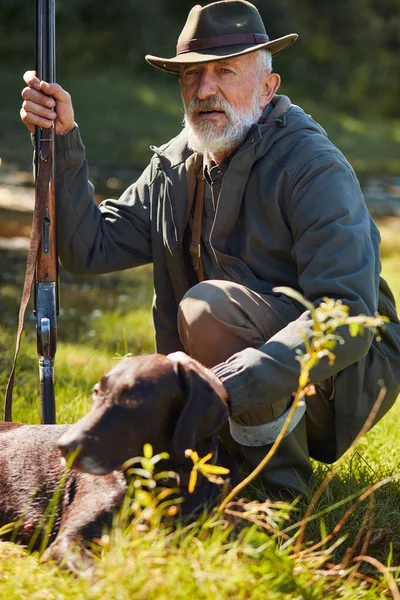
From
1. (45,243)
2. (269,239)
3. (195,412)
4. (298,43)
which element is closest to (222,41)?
(269,239)

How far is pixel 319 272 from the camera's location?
353cm

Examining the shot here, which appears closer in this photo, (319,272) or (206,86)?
(319,272)

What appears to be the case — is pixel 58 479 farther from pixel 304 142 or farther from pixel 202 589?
pixel 304 142

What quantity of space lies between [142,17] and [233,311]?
2984 cm

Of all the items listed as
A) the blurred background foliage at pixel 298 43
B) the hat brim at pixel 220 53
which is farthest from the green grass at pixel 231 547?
the blurred background foliage at pixel 298 43

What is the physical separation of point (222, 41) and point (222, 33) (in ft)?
0.14

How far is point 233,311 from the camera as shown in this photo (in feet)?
12.0

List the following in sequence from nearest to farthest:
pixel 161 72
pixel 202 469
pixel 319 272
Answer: pixel 202 469, pixel 319 272, pixel 161 72

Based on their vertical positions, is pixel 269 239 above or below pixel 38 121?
below

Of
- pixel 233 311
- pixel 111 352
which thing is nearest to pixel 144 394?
pixel 233 311

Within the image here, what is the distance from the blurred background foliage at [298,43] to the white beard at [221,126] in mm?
25265

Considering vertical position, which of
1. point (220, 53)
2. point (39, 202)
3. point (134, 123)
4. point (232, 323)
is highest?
point (220, 53)

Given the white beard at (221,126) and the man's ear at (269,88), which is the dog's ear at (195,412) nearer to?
the white beard at (221,126)

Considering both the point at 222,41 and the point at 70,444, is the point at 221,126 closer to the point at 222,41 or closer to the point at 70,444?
the point at 222,41
